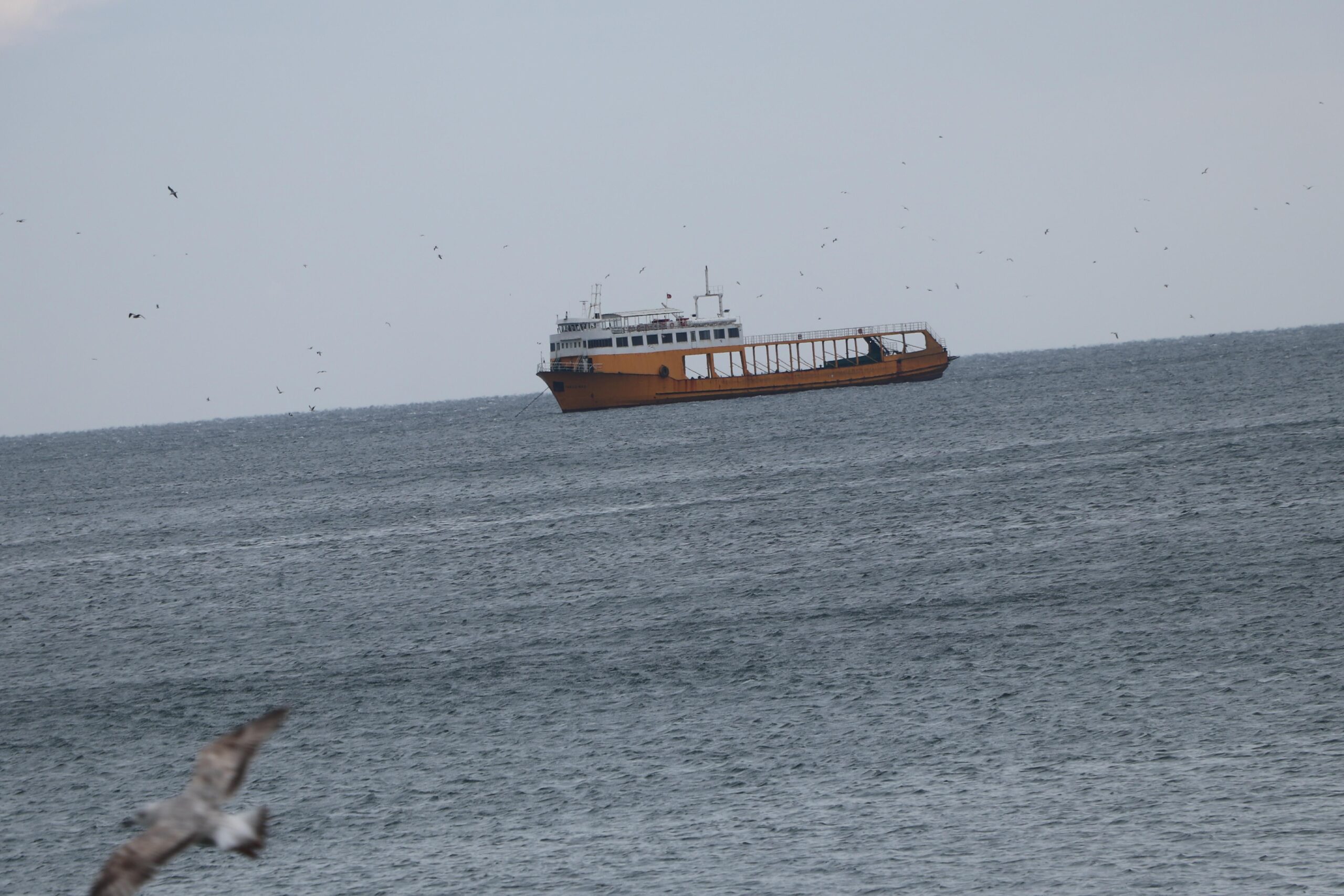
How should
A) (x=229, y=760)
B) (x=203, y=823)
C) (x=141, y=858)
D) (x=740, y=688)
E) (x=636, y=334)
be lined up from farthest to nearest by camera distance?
(x=636, y=334), (x=740, y=688), (x=229, y=760), (x=203, y=823), (x=141, y=858)

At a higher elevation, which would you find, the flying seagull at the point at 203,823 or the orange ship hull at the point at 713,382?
the orange ship hull at the point at 713,382

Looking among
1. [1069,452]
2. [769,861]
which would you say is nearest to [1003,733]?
[769,861]

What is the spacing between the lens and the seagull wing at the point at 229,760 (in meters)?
9.70

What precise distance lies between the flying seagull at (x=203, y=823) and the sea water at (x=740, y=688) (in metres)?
10.9

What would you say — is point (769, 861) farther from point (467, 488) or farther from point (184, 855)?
point (467, 488)

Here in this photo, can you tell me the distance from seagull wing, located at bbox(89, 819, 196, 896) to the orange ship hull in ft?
368

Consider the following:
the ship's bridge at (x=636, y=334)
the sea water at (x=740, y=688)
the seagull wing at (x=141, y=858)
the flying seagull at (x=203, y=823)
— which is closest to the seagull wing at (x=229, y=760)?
the flying seagull at (x=203, y=823)

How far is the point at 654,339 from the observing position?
121 metres

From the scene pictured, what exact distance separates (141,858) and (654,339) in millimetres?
113099

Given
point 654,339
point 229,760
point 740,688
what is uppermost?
point 654,339

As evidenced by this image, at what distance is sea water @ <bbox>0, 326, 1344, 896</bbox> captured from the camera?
21.1 meters

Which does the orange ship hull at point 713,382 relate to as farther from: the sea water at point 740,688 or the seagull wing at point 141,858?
the seagull wing at point 141,858

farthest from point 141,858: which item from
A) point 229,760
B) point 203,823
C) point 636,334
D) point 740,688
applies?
point 636,334

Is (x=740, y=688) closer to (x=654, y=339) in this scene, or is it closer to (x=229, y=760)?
(x=229, y=760)
